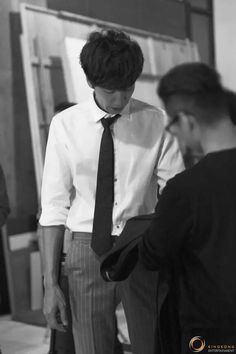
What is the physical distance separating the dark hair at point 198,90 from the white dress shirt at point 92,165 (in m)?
0.53

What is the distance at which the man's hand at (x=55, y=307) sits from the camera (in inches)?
65.1

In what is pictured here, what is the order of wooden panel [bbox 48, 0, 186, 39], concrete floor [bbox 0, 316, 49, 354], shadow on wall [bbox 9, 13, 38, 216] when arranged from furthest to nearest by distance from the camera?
wooden panel [bbox 48, 0, 186, 39] < shadow on wall [bbox 9, 13, 38, 216] < concrete floor [bbox 0, 316, 49, 354]

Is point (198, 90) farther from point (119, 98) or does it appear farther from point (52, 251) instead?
point (52, 251)

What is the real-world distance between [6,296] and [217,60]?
336 cm

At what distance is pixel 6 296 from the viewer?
13.5 feet

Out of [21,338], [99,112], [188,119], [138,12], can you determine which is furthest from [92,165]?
[138,12]

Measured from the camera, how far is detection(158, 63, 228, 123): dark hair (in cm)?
120

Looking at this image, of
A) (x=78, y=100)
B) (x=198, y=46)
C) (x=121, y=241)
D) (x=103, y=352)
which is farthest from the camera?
(x=198, y=46)

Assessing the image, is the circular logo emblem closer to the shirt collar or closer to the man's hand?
the man's hand

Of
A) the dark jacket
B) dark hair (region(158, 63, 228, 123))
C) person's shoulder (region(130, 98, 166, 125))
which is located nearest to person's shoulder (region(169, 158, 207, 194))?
the dark jacket

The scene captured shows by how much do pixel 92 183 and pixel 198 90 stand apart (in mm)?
607

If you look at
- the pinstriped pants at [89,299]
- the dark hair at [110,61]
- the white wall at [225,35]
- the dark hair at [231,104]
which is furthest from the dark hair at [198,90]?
the white wall at [225,35]

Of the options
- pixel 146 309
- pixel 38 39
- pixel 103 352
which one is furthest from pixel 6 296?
pixel 146 309

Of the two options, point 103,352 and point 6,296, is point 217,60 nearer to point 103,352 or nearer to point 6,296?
point 6,296
